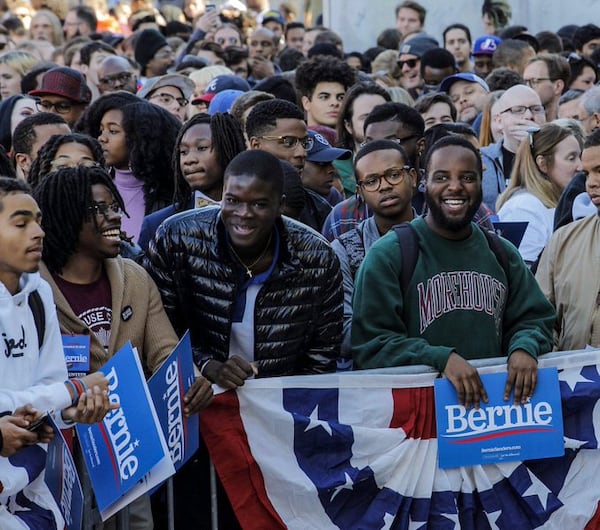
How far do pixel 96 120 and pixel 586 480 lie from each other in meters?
3.93

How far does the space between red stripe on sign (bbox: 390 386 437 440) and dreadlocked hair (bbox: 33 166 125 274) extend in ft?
4.82

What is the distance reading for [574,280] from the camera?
5.94 meters

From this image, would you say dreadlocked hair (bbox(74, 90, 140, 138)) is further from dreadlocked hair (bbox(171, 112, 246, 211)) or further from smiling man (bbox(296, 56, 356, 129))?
smiling man (bbox(296, 56, 356, 129))

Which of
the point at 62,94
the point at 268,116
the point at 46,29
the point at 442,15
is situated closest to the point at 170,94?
the point at 62,94

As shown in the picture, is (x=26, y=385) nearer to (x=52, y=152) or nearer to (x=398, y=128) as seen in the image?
(x=52, y=152)

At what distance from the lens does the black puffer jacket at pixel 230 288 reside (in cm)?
528

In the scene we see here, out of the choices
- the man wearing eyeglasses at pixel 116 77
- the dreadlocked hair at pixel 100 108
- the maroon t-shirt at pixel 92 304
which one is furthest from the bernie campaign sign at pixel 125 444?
the man wearing eyeglasses at pixel 116 77

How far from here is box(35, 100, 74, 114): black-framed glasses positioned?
9.10 meters

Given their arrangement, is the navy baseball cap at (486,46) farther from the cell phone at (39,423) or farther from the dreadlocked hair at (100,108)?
the cell phone at (39,423)

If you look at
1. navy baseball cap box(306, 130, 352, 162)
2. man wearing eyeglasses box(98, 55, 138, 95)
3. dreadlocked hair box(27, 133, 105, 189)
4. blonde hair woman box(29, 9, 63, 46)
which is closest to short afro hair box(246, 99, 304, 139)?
navy baseball cap box(306, 130, 352, 162)

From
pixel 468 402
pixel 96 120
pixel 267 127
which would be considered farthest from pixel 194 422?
pixel 96 120

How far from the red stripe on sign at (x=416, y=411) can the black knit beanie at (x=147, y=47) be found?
376 inches

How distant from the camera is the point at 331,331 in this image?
5438mm

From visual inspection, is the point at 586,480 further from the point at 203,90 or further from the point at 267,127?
the point at 203,90
